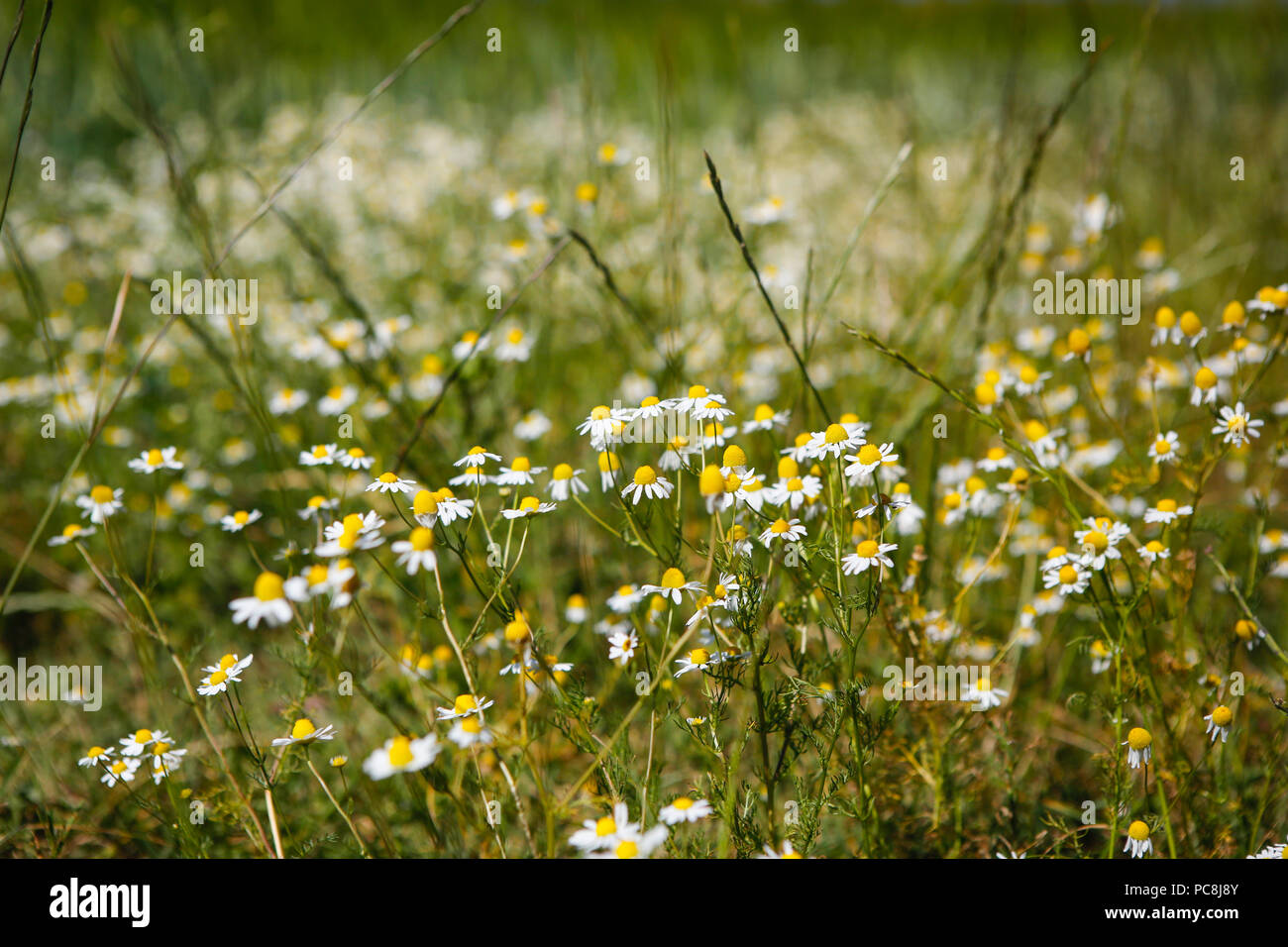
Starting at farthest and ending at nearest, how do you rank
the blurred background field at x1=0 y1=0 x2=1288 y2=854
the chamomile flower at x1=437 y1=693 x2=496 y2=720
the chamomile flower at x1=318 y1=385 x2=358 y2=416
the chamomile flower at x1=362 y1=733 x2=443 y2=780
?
the chamomile flower at x1=318 y1=385 x2=358 y2=416, the blurred background field at x1=0 y1=0 x2=1288 y2=854, the chamomile flower at x1=437 y1=693 x2=496 y2=720, the chamomile flower at x1=362 y1=733 x2=443 y2=780

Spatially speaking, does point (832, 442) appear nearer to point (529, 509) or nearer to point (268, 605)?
point (529, 509)

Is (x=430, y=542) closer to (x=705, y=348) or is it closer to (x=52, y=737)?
(x=52, y=737)

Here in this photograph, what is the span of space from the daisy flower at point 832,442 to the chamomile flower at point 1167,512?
0.56 meters

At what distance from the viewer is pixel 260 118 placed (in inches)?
183

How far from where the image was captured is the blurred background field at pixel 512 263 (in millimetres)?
1839

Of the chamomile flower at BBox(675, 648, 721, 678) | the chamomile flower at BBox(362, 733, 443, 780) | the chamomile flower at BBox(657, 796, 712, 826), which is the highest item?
the chamomile flower at BBox(675, 648, 721, 678)

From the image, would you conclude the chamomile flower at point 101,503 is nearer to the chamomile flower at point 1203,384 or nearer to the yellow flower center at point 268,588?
the yellow flower center at point 268,588

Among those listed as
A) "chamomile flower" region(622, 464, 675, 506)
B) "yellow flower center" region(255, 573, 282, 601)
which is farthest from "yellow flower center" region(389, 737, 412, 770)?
"chamomile flower" region(622, 464, 675, 506)

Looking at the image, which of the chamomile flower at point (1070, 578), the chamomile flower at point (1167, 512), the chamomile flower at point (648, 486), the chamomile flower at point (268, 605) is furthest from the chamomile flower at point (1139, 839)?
the chamomile flower at point (268, 605)

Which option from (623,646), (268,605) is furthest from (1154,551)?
(268,605)

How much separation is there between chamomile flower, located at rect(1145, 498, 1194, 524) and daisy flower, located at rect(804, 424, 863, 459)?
22.1 inches

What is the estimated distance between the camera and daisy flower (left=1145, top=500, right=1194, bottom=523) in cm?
137

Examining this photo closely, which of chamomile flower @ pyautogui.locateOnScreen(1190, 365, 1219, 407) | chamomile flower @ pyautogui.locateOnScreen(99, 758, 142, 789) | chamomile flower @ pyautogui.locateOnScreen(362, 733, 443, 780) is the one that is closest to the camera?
chamomile flower @ pyautogui.locateOnScreen(362, 733, 443, 780)

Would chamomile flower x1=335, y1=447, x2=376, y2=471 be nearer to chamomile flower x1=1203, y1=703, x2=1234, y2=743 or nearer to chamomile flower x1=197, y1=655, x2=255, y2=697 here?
chamomile flower x1=197, y1=655, x2=255, y2=697
